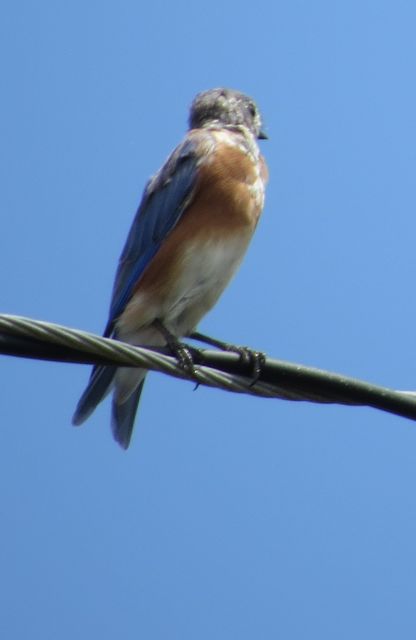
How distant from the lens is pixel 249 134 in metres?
7.38

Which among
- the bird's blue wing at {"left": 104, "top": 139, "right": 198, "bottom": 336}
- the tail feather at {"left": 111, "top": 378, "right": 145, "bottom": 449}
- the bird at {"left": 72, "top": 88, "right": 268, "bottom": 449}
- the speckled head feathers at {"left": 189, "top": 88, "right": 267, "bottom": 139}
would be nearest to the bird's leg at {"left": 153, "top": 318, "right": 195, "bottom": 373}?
the bird at {"left": 72, "top": 88, "right": 268, "bottom": 449}

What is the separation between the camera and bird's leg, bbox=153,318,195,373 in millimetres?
4212

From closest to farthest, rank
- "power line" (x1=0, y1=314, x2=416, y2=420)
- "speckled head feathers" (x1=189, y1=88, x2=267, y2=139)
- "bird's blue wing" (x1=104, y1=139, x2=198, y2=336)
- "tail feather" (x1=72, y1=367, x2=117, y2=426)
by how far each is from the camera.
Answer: "power line" (x1=0, y1=314, x2=416, y2=420), "tail feather" (x1=72, y1=367, x2=117, y2=426), "bird's blue wing" (x1=104, y1=139, x2=198, y2=336), "speckled head feathers" (x1=189, y1=88, x2=267, y2=139)

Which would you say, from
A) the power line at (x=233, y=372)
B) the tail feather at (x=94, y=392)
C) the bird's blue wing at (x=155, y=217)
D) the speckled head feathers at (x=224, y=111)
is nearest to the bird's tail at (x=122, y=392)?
the tail feather at (x=94, y=392)

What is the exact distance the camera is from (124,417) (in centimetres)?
663

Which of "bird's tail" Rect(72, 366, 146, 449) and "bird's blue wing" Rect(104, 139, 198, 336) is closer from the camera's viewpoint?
"bird's tail" Rect(72, 366, 146, 449)

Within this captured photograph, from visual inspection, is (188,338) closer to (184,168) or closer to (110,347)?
(184,168)

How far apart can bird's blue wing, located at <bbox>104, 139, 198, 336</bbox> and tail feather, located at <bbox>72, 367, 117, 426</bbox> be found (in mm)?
328

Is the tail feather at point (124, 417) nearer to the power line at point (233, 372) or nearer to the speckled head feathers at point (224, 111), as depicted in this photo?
the speckled head feathers at point (224, 111)

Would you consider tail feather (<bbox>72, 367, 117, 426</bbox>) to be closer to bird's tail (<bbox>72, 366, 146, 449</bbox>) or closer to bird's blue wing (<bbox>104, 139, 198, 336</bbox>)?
bird's tail (<bbox>72, 366, 146, 449</bbox>)

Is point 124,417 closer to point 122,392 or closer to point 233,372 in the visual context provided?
point 122,392

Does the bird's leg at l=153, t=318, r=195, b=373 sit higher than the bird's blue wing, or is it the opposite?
the bird's blue wing

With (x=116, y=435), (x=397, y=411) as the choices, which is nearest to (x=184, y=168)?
(x=116, y=435)

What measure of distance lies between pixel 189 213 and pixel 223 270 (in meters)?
0.34
